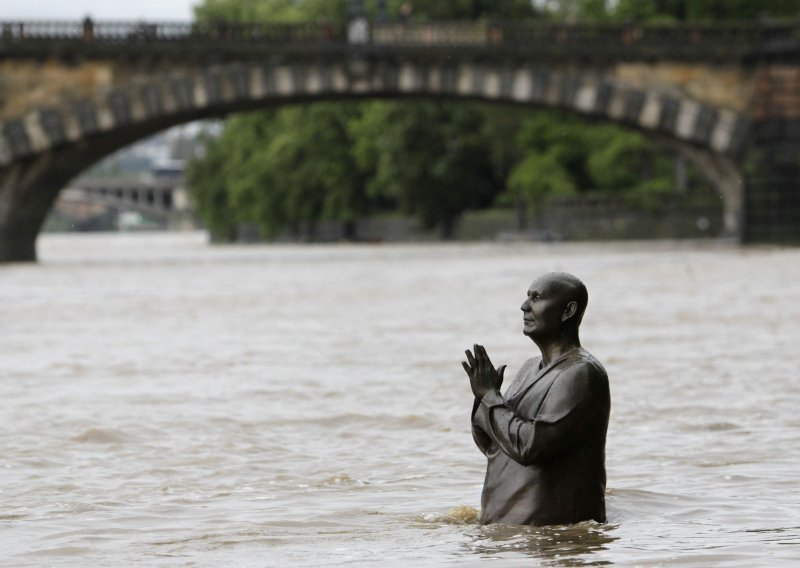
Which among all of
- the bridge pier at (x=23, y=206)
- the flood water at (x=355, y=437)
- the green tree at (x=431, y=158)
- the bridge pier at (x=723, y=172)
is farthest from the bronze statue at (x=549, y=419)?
the green tree at (x=431, y=158)

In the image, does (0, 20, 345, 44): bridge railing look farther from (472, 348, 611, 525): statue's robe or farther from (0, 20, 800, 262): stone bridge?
(472, 348, 611, 525): statue's robe

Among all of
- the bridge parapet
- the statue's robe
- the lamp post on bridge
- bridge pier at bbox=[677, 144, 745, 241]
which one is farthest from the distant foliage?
the statue's robe

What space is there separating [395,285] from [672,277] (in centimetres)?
417

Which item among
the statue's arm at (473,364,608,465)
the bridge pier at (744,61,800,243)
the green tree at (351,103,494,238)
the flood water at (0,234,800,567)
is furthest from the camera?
the green tree at (351,103,494,238)

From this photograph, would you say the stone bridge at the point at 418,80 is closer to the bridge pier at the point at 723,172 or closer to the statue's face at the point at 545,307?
the bridge pier at the point at 723,172

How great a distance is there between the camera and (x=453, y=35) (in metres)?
47.2

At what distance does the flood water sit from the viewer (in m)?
6.56

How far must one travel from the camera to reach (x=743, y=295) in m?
22.6

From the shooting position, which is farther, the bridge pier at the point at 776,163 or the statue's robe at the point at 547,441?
the bridge pier at the point at 776,163

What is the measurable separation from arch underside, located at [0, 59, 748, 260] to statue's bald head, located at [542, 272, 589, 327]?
39607 mm

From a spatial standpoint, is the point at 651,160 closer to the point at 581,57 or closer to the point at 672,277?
the point at 581,57

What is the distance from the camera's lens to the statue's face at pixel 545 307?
616 cm

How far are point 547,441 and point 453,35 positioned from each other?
4170 centimetres

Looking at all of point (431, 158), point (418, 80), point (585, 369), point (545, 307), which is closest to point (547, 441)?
point (585, 369)
